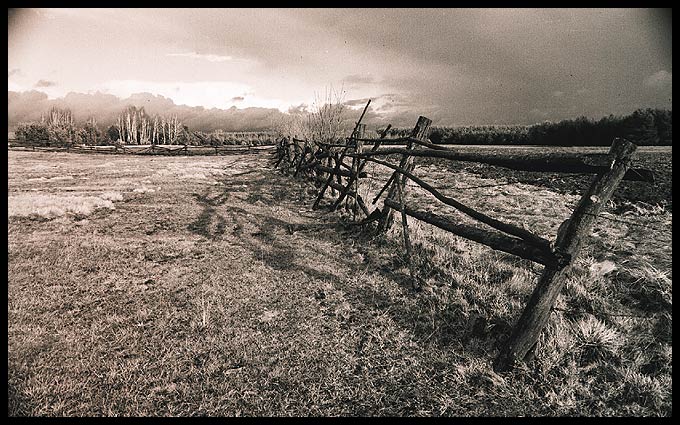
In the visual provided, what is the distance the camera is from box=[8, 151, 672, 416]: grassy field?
2.28 m

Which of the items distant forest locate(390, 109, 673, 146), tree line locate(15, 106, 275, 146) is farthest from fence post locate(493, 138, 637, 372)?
tree line locate(15, 106, 275, 146)

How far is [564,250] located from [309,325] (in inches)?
92.3

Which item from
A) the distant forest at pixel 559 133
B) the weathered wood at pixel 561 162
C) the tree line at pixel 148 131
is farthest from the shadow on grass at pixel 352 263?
the tree line at pixel 148 131

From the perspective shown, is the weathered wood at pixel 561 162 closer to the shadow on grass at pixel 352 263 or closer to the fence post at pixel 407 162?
the shadow on grass at pixel 352 263

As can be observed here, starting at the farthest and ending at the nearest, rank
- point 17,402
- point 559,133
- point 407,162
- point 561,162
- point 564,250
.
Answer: point 559,133
point 407,162
point 561,162
point 564,250
point 17,402

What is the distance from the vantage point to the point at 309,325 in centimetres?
321

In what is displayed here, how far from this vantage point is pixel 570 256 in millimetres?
2398

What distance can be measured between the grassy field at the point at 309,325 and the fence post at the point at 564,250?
18 cm

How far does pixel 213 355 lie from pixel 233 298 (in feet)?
3.28

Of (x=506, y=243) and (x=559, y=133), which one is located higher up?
(x=559, y=133)

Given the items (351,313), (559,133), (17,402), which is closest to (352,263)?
(351,313)

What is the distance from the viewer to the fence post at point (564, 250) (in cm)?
235

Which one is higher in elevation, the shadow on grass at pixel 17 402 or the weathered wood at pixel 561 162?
the weathered wood at pixel 561 162

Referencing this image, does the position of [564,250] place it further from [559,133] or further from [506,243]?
[559,133]
